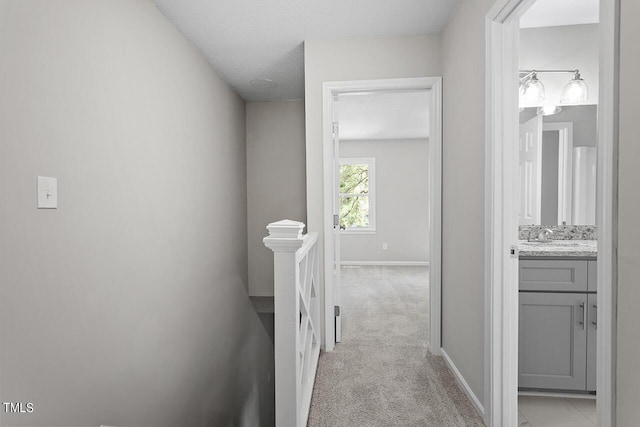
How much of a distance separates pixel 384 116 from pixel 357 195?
209 cm

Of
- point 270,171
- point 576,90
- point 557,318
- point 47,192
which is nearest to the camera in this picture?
point 47,192

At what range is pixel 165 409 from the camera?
2.21m

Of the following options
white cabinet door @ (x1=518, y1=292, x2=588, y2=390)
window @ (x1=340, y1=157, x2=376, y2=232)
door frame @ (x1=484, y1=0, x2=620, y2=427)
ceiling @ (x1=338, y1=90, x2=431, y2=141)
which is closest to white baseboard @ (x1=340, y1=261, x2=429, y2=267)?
window @ (x1=340, y1=157, x2=376, y2=232)

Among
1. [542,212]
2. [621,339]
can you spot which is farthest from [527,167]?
[621,339]

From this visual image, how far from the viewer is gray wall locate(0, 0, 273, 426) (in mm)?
1228

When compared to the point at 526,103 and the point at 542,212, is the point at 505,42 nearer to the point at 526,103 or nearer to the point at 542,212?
the point at 526,103

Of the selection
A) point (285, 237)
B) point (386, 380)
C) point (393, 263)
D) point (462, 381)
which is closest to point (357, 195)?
point (393, 263)

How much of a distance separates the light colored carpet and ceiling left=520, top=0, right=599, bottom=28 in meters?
2.46

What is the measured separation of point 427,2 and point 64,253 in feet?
7.86

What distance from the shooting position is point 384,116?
489 centimetres

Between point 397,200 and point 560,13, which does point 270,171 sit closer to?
point 397,200

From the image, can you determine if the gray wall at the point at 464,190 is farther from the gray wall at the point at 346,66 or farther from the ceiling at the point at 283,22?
the ceiling at the point at 283,22

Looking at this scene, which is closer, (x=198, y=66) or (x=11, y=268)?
(x=11, y=268)

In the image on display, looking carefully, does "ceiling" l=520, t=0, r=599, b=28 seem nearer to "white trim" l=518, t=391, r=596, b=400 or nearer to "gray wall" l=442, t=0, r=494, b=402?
"gray wall" l=442, t=0, r=494, b=402
